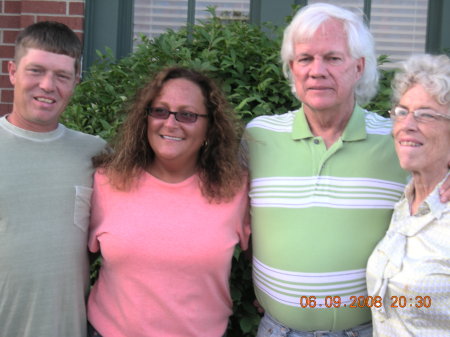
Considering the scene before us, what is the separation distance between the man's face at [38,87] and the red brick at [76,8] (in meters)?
1.83

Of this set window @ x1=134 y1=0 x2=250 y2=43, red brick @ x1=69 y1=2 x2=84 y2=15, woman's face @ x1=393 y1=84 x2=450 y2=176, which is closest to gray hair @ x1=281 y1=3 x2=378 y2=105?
woman's face @ x1=393 y1=84 x2=450 y2=176

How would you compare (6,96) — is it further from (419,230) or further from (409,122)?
(419,230)

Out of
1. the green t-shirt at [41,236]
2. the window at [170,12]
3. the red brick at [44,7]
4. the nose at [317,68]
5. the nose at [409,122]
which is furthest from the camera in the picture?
the window at [170,12]

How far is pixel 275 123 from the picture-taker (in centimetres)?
253

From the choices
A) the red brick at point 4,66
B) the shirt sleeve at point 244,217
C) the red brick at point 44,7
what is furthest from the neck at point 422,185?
the red brick at point 4,66

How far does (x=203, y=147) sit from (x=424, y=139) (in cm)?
104

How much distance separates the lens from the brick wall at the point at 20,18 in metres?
3.96

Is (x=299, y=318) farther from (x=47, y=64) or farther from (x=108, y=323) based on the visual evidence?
(x=47, y=64)

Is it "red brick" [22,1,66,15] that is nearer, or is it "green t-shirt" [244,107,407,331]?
"green t-shirt" [244,107,407,331]

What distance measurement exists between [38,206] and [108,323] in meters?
0.60

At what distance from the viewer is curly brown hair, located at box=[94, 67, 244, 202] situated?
2.37 m

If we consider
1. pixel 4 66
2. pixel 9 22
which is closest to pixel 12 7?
pixel 9 22

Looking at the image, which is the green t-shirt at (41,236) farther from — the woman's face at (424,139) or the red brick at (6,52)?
the red brick at (6,52)

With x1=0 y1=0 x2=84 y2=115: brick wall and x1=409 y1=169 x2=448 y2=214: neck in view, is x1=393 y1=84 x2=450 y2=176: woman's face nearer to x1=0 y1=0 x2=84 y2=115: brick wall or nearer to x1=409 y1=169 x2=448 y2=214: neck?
x1=409 y1=169 x2=448 y2=214: neck
